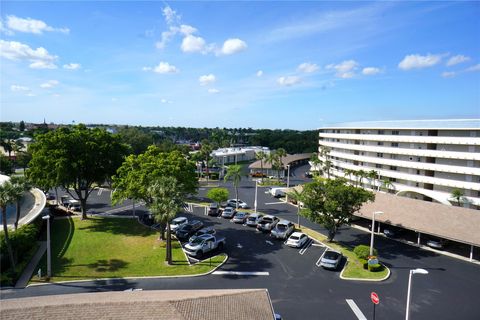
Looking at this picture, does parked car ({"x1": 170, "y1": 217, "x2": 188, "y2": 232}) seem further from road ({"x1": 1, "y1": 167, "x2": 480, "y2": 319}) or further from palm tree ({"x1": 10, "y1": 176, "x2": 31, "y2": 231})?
palm tree ({"x1": 10, "y1": 176, "x2": 31, "y2": 231})

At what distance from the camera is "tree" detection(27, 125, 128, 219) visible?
42.3m

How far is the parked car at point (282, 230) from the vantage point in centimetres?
4162

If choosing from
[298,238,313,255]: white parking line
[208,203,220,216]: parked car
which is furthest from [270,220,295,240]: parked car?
[208,203,220,216]: parked car

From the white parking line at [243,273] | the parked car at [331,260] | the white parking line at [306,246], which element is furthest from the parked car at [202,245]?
the parked car at [331,260]

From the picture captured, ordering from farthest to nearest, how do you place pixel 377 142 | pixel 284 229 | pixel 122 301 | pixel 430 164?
1. pixel 377 142
2. pixel 430 164
3. pixel 284 229
4. pixel 122 301

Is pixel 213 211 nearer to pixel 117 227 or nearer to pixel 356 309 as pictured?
pixel 117 227

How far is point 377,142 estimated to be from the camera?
69.6 metres

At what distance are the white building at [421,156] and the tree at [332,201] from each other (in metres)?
22.6

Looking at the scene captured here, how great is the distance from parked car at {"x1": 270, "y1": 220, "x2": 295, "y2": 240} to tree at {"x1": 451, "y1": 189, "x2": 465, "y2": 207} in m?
26.5

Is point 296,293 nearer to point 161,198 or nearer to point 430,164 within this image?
point 161,198

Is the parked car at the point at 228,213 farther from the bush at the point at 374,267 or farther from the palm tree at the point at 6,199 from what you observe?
the palm tree at the point at 6,199

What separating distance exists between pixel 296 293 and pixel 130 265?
16385 millimetres

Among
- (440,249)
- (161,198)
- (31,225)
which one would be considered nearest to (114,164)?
(31,225)

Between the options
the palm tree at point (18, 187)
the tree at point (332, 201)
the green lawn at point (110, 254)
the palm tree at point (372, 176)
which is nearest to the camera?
the palm tree at point (18, 187)
